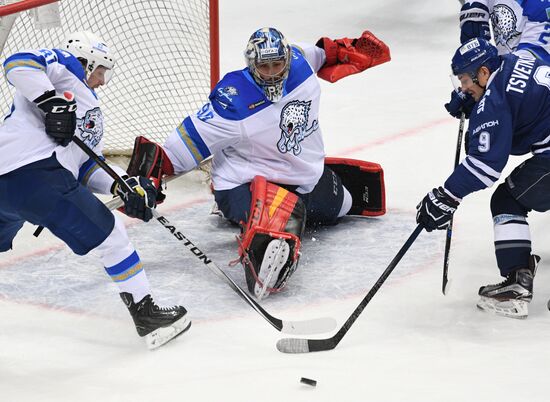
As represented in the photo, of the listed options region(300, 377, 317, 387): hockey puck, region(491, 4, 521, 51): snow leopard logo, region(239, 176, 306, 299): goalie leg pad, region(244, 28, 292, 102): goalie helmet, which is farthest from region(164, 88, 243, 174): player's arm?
region(300, 377, 317, 387): hockey puck

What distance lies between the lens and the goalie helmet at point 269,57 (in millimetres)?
3562

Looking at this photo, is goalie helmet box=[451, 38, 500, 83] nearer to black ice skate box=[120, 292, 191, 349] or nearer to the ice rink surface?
the ice rink surface

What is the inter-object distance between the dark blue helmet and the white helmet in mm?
1073

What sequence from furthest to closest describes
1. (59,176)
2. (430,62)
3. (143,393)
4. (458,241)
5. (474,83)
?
(430,62)
(458,241)
(474,83)
(59,176)
(143,393)

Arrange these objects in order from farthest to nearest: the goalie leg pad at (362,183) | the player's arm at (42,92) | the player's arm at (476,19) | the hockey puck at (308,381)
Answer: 1. the goalie leg pad at (362,183)
2. the player's arm at (476,19)
3. the player's arm at (42,92)
4. the hockey puck at (308,381)

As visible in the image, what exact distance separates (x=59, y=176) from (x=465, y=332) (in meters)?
1.29

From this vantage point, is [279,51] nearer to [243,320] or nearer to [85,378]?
[243,320]

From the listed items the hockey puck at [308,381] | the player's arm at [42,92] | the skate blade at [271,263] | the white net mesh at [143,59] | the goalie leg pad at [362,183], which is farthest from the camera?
the white net mesh at [143,59]

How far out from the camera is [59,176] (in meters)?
2.95

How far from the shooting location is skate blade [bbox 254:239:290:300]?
3406mm

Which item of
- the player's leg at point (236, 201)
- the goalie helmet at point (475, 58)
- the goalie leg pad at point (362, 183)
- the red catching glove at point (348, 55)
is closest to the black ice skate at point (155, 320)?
the player's leg at point (236, 201)

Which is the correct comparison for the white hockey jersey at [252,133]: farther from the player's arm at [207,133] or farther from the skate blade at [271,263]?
the skate blade at [271,263]

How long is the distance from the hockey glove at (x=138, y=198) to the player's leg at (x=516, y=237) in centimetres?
109

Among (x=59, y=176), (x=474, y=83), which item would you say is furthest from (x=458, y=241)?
(x=59, y=176)
